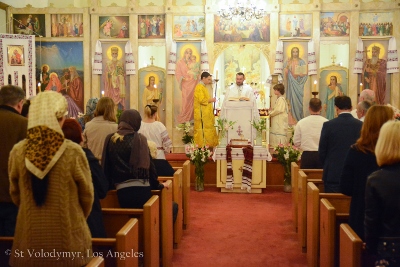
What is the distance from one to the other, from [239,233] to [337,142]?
7.08 ft

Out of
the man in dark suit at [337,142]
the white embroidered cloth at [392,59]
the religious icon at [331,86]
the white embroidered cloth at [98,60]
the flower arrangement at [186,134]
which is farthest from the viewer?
the white embroidered cloth at [98,60]

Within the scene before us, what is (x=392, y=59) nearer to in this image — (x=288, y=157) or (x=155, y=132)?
(x=288, y=157)

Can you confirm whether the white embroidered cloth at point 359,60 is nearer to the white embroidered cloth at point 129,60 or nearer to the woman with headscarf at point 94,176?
the white embroidered cloth at point 129,60

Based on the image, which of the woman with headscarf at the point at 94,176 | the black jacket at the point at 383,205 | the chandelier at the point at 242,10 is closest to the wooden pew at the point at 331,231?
the black jacket at the point at 383,205

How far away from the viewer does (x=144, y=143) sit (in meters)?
4.45

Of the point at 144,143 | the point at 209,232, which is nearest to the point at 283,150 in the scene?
the point at 209,232

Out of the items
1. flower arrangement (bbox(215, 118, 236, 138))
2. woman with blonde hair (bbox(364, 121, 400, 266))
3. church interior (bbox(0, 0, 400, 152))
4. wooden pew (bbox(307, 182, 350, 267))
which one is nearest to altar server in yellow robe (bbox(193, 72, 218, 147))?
church interior (bbox(0, 0, 400, 152))

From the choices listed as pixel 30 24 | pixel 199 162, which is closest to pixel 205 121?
pixel 199 162

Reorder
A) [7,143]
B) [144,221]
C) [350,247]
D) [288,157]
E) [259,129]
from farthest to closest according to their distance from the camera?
[288,157] → [259,129] → [144,221] → [7,143] → [350,247]

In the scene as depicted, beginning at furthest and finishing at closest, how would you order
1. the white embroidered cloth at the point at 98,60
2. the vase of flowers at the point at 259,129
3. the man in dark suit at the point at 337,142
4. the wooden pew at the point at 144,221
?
the white embroidered cloth at the point at 98,60 → the vase of flowers at the point at 259,129 → the man in dark suit at the point at 337,142 → the wooden pew at the point at 144,221

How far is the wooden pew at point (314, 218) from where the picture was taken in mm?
4770

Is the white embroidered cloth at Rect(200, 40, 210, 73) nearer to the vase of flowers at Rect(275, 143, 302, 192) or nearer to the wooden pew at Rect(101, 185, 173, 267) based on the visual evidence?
the vase of flowers at Rect(275, 143, 302, 192)

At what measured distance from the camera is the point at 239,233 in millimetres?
6738

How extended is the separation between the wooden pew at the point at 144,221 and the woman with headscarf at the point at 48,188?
1.35m
